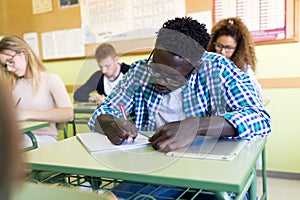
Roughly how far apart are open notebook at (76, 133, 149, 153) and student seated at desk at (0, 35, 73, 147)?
82cm

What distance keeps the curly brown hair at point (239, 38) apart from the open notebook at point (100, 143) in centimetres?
141

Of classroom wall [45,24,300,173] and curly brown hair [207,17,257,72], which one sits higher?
curly brown hair [207,17,257,72]

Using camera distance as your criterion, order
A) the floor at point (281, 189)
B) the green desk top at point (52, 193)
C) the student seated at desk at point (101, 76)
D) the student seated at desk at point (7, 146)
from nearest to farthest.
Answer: the student seated at desk at point (7, 146)
the green desk top at point (52, 193)
the student seated at desk at point (101, 76)
the floor at point (281, 189)

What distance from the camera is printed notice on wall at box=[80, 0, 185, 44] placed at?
275 centimetres

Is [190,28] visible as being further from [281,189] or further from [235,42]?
[281,189]

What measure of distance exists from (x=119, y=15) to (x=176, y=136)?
7.53 feet

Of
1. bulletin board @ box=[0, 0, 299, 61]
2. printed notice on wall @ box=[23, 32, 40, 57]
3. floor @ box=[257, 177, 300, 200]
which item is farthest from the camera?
printed notice on wall @ box=[23, 32, 40, 57]

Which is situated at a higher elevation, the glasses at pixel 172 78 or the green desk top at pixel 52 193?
the glasses at pixel 172 78

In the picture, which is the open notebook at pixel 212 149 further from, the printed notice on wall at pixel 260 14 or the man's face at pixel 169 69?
the printed notice on wall at pixel 260 14

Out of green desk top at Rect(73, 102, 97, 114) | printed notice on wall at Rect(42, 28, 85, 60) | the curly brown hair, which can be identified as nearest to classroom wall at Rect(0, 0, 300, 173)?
the curly brown hair

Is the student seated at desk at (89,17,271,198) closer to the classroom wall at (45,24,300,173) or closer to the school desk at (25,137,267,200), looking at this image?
the school desk at (25,137,267,200)

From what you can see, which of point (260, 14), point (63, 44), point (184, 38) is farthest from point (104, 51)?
point (63, 44)

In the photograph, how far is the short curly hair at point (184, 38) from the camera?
1.06 metres

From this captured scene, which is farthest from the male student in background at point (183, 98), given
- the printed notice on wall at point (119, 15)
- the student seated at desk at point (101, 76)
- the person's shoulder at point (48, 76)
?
the printed notice on wall at point (119, 15)
